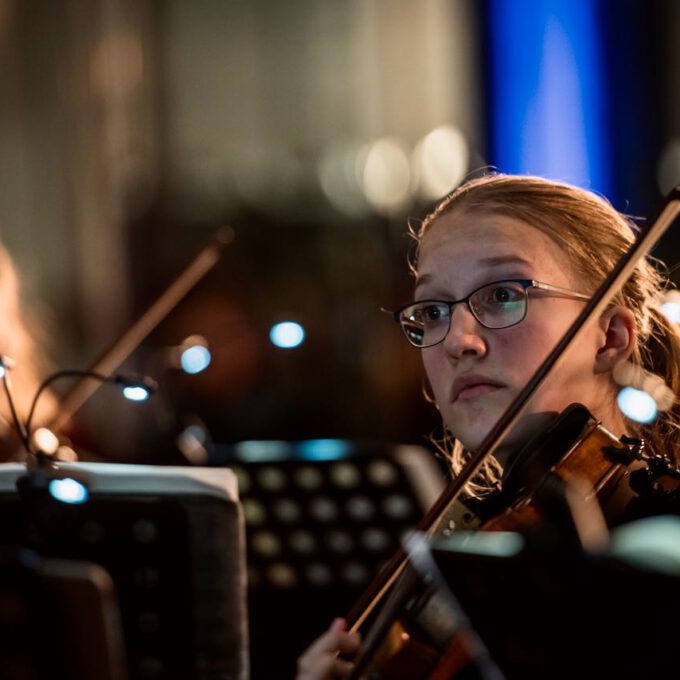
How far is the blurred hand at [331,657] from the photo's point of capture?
1.13 metres

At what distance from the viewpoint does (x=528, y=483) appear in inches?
47.1

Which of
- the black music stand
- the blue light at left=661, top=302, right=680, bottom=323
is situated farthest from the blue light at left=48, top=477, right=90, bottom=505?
the blue light at left=661, top=302, right=680, bottom=323

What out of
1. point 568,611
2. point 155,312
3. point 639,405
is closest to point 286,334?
point 155,312

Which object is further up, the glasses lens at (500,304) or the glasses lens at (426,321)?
the glasses lens at (500,304)

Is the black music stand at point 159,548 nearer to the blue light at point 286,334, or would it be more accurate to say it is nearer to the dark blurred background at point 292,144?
the blue light at point 286,334

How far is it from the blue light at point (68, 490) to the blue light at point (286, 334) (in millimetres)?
578

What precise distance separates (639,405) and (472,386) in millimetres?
355

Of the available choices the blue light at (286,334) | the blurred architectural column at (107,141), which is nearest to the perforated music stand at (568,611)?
the blue light at (286,334)

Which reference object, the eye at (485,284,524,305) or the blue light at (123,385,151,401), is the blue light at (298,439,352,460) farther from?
the eye at (485,284,524,305)

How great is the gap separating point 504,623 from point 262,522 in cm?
114

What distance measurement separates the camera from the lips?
1346 mm

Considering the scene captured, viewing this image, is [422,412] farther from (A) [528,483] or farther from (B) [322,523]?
(A) [528,483]

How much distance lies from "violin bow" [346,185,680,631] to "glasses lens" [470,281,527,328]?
0.19m

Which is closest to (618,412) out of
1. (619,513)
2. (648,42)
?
(619,513)
